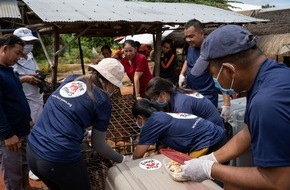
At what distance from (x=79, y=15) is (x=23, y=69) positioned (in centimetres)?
175

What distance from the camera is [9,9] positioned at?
6.36 m

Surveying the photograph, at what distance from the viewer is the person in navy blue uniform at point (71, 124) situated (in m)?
2.21

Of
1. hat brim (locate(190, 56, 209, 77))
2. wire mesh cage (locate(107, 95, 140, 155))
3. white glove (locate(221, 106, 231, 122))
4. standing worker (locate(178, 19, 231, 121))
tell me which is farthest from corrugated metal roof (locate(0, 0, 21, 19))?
hat brim (locate(190, 56, 209, 77))

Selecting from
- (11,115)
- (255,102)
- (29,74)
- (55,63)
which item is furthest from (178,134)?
(55,63)

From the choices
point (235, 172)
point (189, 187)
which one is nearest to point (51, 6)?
point (189, 187)

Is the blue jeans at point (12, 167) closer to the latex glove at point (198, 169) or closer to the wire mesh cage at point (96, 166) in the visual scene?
the wire mesh cage at point (96, 166)

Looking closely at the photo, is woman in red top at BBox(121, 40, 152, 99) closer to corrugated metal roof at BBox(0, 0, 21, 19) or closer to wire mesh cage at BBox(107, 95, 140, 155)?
wire mesh cage at BBox(107, 95, 140, 155)

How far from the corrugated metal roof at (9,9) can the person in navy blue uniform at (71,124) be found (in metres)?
4.56

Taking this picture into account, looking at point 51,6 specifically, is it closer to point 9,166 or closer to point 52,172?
point 9,166

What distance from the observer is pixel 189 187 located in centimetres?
194

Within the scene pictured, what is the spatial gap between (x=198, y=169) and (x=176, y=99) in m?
1.36

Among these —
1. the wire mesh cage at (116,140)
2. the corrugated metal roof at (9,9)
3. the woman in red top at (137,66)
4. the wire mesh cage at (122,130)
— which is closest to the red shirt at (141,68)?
the woman in red top at (137,66)

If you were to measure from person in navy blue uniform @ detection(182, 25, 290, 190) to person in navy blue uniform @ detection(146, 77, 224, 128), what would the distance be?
1.26m

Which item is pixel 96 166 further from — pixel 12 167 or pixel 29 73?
pixel 29 73
